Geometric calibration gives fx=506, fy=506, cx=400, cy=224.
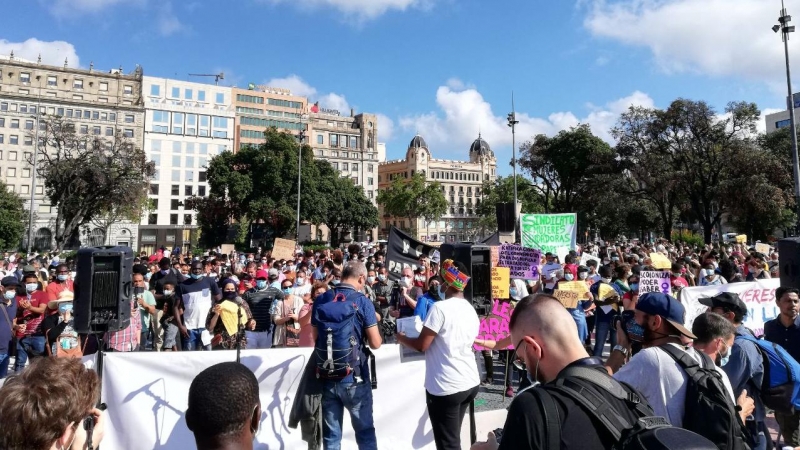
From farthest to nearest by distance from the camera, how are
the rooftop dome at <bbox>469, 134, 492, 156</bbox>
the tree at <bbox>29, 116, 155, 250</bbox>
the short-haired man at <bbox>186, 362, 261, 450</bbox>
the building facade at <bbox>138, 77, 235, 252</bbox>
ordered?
the rooftop dome at <bbox>469, 134, 492, 156</bbox>, the building facade at <bbox>138, 77, 235, 252</bbox>, the tree at <bbox>29, 116, 155, 250</bbox>, the short-haired man at <bbox>186, 362, 261, 450</bbox>

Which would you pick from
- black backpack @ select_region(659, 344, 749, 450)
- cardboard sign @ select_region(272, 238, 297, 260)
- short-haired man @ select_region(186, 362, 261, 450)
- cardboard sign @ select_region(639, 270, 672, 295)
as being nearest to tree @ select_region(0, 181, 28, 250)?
cardboard sign @ select_region(272, 238, 297, 260)

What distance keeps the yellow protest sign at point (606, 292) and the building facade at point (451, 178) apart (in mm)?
98434

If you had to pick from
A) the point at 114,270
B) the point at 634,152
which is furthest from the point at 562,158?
the point at 114,270

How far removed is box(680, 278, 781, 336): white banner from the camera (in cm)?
862

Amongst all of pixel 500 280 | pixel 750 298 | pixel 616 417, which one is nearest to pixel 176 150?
pixel 500 280

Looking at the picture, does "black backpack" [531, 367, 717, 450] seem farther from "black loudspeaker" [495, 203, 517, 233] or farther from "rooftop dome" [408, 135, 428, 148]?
"rooftop dome" [408, 135, 428, 148]

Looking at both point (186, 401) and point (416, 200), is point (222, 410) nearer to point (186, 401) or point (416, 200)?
point (186, 401)

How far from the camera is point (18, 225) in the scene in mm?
49219

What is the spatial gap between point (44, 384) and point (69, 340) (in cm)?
505

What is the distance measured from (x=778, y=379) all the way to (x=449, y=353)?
2545mm

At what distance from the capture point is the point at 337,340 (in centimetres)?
428

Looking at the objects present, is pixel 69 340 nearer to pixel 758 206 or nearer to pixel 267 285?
pixel 267 285

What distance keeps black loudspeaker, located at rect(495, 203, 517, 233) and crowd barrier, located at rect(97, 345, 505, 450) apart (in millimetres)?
11625

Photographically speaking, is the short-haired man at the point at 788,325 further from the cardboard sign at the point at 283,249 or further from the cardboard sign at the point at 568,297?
the cardboard sign at the point at 283,249
